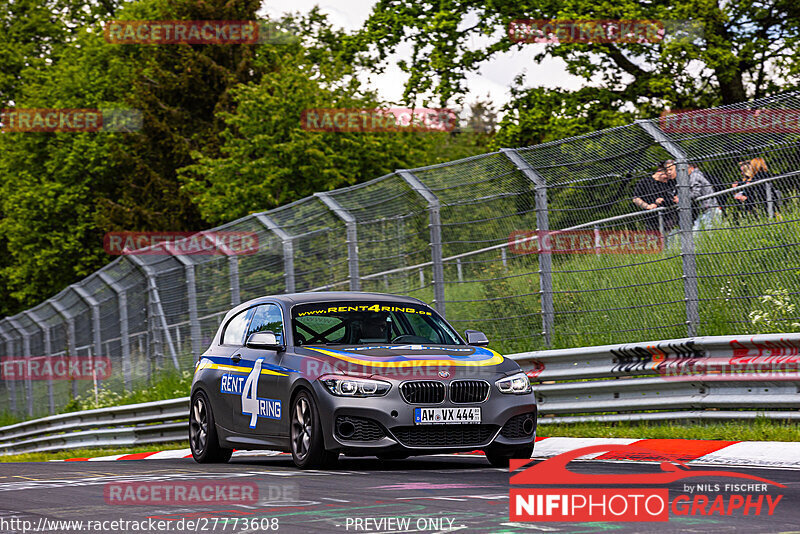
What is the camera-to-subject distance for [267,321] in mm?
11492

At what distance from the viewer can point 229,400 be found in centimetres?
1153

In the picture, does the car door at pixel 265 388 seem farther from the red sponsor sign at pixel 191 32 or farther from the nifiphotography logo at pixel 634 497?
the red sponsor sign at pixel 191 32

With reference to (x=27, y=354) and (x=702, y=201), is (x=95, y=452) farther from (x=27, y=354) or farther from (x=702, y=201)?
(x=702, y=201)

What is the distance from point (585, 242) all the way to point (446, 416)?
3779 millimetres

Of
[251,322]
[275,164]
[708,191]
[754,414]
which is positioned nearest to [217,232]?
[251,322]

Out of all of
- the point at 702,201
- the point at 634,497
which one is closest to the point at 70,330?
the point at 702,201

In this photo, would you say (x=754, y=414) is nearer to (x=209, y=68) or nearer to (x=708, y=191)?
(x=708, y=191)

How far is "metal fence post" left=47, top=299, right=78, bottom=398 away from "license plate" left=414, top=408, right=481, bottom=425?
17.7 meters

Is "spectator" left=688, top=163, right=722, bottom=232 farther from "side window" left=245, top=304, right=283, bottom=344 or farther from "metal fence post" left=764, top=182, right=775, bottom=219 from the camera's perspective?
"side window" left=245, top=304, right=283, bottom=344

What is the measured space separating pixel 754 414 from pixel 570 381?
243 cm

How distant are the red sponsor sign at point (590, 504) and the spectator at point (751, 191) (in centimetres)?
449

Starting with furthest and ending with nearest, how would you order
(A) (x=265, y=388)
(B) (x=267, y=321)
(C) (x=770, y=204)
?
(B) (x=267, y=321), (C) (x=770, y=204), (A) (x=265, y=388)

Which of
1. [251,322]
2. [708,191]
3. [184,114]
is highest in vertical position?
[184,114]

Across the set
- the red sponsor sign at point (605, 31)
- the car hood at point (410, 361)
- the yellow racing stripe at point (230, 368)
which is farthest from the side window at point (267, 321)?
the red sponsor sign at point (605, 31)
